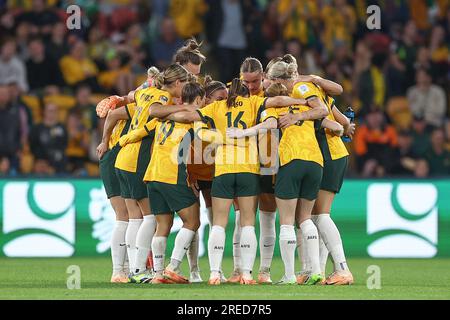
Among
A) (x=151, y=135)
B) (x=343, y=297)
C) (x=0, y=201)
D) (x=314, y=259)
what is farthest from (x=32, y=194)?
(x=343, y=297)

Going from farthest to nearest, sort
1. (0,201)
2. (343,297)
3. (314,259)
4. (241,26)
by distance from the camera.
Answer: (241,26) → (0,201) → (314,259) → (343,297)

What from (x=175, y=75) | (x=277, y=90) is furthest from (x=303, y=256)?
(x=175, y=75)

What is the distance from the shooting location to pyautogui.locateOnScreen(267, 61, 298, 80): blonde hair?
10.9m

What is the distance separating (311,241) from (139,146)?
6.10 feet

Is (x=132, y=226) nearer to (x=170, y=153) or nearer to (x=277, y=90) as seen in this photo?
(x=170, y=153)

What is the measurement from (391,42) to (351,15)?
0.74 meters

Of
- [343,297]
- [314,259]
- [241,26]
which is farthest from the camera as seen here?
[241,26]

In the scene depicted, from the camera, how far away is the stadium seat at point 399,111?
58.7 feet

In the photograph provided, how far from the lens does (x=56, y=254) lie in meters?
14.6

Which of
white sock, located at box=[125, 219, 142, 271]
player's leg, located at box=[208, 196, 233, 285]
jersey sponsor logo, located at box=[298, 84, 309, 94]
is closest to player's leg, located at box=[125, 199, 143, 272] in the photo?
A: white sock, located at box=[125, 219, 142, 271]

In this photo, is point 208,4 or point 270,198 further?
point 208,4

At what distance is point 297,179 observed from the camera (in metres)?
10.7

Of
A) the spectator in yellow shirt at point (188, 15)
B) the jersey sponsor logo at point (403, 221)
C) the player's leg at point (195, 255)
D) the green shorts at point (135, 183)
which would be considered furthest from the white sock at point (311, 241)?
the spectator in yellow shirt at point (188, 15)

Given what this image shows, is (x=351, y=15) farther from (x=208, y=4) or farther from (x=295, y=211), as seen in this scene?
(x=295, y=211)
